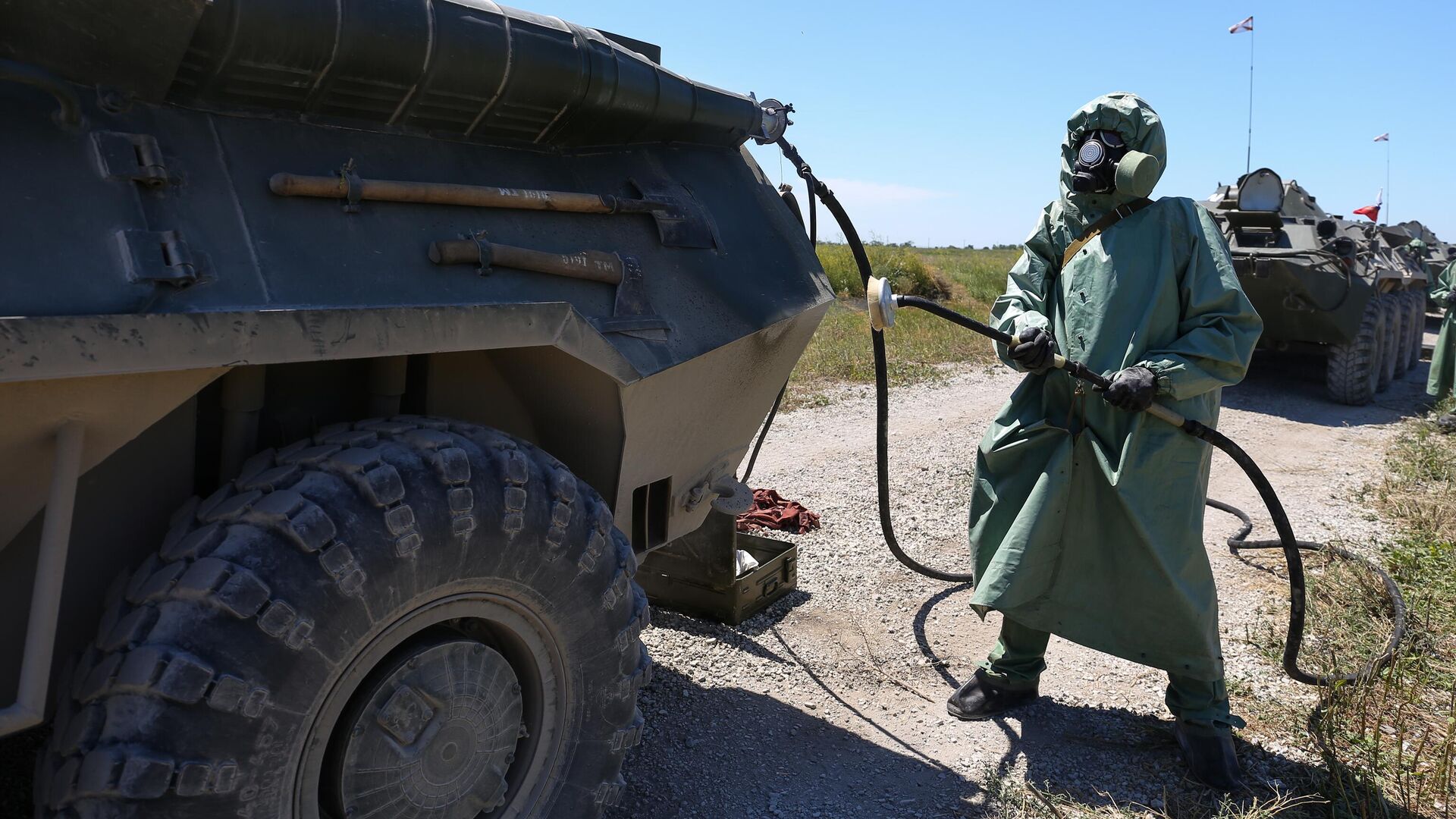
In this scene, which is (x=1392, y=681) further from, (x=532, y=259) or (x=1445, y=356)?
(x=1445, y=356)

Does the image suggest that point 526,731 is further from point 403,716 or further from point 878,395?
point 878,395

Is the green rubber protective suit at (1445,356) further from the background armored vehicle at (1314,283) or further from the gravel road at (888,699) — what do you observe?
the gravel road at (888,699)

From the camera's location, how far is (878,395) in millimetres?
3838

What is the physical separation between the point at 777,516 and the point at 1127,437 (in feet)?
8.01

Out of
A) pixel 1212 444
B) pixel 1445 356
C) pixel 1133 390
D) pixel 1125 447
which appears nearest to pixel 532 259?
pixel 1133 390

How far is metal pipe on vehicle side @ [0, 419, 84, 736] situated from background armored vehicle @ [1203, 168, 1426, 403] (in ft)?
33.4

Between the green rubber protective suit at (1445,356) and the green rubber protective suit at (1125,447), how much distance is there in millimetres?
7581

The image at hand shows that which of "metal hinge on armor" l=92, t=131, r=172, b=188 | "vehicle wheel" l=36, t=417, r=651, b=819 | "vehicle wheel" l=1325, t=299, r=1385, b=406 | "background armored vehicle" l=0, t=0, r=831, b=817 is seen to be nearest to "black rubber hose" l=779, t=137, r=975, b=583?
"background armored vehicle" l=0, t=0, r=831, b=817

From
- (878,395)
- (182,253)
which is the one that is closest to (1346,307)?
(878,395)

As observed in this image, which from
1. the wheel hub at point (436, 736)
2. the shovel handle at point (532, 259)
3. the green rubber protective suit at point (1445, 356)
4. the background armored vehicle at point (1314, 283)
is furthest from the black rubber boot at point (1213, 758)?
the background armored vehicle at point (1314, 283)

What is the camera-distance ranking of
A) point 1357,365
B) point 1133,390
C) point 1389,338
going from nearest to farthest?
point 1133,390 < point 1357,365 < point 1389,338

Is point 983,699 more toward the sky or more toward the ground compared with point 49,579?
more toward the ground

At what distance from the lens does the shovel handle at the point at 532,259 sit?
6.91ft

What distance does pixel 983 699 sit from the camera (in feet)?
11.5
